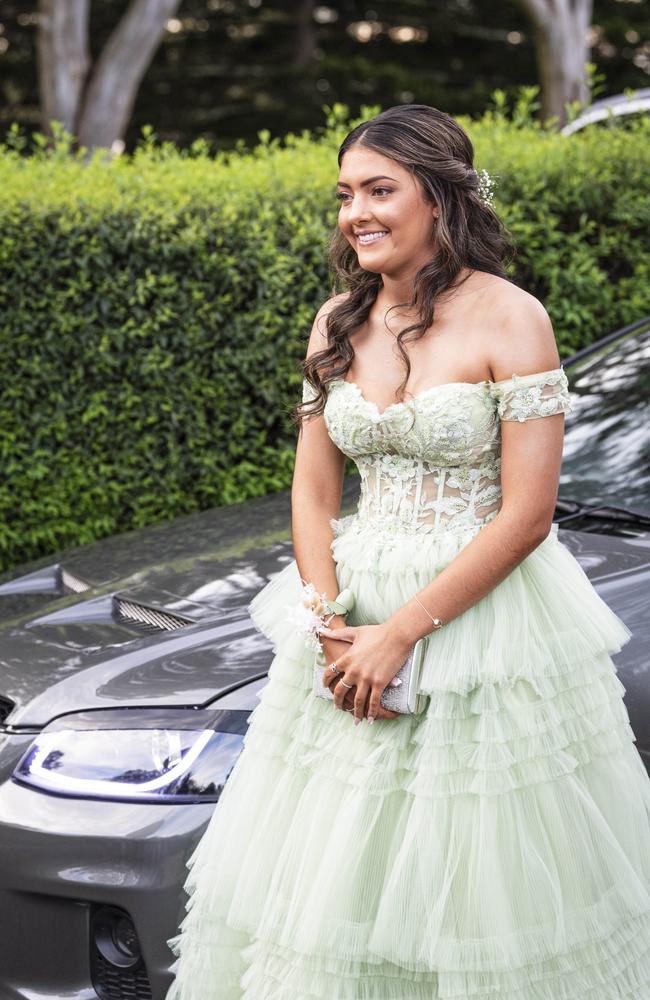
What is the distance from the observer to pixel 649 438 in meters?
3.29

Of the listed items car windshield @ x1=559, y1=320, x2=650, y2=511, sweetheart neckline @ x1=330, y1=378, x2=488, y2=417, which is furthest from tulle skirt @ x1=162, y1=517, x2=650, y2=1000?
car windshield @ x1=559, y1=320, x2=650, y2=511

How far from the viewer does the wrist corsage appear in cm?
223

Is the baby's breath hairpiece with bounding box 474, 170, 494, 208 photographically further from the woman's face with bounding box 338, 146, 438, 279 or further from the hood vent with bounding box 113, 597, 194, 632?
the hood vent with bounding box 113, 597, 194, 632

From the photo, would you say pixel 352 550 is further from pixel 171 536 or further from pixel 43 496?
pixel 43 496

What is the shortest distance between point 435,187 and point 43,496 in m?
2.96

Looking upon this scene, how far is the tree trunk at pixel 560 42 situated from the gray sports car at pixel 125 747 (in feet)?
34.9

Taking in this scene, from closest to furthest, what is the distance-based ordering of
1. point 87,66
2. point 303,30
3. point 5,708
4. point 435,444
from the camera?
point 435,444, point 5,708, point 87,66, point 303,30

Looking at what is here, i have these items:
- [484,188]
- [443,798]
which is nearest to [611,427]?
[484,188]

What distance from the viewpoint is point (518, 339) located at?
6.95ft

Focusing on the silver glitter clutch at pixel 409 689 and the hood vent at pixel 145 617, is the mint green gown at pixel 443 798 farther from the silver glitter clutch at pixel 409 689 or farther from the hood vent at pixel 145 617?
the hood vent at pixel 145 617

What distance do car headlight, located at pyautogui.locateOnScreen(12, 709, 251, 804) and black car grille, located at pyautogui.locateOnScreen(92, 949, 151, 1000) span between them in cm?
33

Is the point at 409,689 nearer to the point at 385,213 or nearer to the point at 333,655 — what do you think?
the point at 333,655

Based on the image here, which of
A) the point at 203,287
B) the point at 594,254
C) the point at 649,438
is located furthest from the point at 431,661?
the point at 594,254

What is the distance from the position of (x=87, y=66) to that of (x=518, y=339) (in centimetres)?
1014
